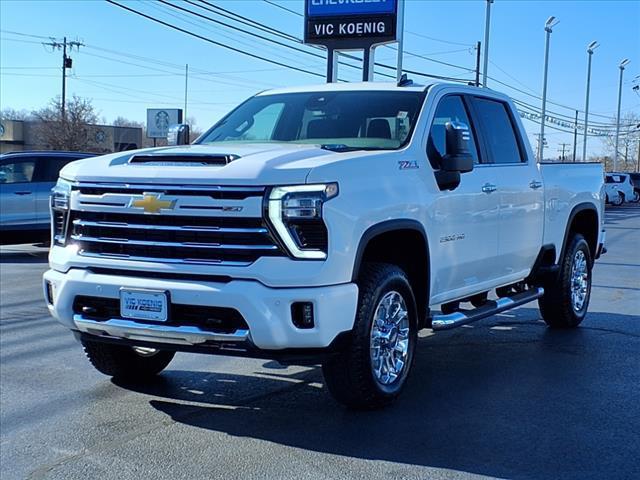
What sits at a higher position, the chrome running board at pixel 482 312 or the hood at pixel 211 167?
the hood at pixel 211 167

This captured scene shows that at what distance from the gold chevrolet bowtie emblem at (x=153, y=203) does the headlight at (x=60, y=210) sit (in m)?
0.66

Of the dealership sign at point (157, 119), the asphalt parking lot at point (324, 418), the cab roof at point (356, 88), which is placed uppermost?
the dealership sign at point (157, 119)

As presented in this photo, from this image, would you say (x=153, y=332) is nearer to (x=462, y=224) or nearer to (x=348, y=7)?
(x=462, y=224)

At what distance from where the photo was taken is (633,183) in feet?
168

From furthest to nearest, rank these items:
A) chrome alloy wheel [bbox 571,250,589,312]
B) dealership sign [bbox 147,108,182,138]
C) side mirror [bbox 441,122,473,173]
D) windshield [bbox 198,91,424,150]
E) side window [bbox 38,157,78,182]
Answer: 1. dealership sign [bbox 147,108,182,138]
2. side window [bbox 38,157,78,182]
3. chrome alloy wheel [bbox 571,250,589,312]
4. windshield [bbox 198,91,424,150]
5. side mirror [bbox 441,122,473,173]

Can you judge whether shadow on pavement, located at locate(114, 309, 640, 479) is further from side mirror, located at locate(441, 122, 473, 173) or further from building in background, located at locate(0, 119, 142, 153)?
building in background, located at locate(0, 119, 142, 153)

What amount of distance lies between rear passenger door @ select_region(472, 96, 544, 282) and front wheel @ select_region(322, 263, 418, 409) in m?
1.63

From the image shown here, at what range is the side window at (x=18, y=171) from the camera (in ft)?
48.5

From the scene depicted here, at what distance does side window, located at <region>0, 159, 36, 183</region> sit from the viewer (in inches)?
583

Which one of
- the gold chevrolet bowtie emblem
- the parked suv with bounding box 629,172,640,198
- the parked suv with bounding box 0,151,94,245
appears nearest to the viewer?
the gold chevrolet bowtie emblem

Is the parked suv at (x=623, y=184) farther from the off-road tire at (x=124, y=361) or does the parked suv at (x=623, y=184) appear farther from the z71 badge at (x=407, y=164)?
the off-road tire at (x=124, y=361)

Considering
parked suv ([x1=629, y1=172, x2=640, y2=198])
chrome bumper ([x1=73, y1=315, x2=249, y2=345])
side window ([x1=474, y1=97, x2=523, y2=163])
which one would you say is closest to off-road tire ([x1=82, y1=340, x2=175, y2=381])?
chrome bumper ([x1=73, y1=315, x2=249, y2=345])

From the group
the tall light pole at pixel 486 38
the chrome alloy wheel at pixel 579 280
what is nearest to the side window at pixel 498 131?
the chrome alloy wheel at pixel 579 280

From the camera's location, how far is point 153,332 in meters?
4.70
